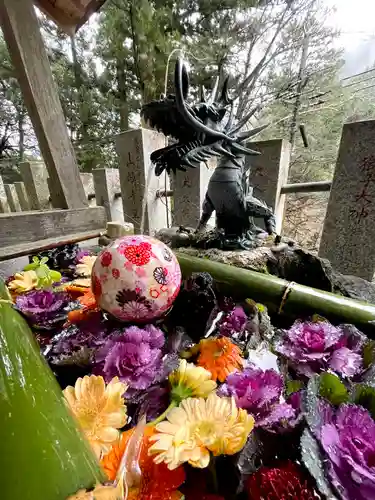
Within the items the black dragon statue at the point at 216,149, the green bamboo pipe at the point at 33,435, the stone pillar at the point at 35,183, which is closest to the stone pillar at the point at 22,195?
the stone pillar at the point at 35,183

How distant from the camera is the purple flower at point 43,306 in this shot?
852mm

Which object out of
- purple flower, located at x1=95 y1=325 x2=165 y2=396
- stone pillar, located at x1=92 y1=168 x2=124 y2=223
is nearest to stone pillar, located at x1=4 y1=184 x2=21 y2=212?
stone pillar, located at x1=92 y1=168 x2=124 y2=223

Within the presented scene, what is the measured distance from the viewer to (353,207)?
175cm

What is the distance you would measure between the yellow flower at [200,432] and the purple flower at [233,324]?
0.31m

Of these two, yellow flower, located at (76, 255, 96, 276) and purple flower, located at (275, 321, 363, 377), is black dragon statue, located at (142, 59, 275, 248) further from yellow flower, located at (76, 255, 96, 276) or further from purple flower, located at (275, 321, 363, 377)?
purple flower, located at (275, 321, 363, 377)

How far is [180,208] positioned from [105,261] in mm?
1807

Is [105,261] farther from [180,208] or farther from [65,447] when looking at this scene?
[180,208]

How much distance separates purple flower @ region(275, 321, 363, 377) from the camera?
0.61 meters

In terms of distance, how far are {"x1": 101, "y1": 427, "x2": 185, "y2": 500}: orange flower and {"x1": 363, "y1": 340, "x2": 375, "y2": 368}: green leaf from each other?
504mm

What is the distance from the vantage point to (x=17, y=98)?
782cm

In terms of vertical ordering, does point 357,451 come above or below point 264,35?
below

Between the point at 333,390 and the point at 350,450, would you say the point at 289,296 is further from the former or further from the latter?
the point at 350,450

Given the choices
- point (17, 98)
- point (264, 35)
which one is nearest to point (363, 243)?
point (264, 35)

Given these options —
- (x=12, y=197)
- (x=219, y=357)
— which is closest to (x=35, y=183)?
(x=12, y=197)
